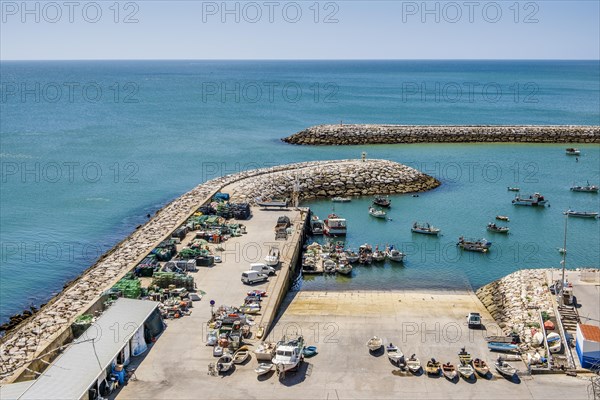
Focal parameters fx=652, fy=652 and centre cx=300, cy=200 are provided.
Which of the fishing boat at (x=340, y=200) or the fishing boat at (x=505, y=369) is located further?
the fishing boat at (x=340, y=200)

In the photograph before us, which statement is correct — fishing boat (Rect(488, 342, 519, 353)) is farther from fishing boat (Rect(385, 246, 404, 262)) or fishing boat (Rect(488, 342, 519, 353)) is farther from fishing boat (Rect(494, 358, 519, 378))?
fishing boat (Rect(385, 246, 404, 262))

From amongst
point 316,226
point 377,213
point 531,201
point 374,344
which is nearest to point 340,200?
point 377,213

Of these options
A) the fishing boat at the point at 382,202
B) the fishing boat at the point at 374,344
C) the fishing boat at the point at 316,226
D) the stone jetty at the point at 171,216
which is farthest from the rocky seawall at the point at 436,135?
the fishing boat at the point at 374,344

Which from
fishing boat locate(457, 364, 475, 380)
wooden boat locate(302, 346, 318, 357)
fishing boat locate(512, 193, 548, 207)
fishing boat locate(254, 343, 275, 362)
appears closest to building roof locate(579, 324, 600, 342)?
fishing boat locate(457, 364, 475, 380)

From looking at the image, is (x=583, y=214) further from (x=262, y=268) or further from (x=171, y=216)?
(x=171, y=216)

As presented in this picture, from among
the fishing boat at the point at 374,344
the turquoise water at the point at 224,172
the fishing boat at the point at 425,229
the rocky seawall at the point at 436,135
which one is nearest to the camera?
the fishing boat at the point at 374,344

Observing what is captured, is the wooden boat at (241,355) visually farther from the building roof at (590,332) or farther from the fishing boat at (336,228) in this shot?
the fishing boat at (336,228)

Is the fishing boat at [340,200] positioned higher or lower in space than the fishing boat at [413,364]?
higher

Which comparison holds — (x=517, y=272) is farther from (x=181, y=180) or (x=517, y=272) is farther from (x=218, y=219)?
(x=181, y=180)
